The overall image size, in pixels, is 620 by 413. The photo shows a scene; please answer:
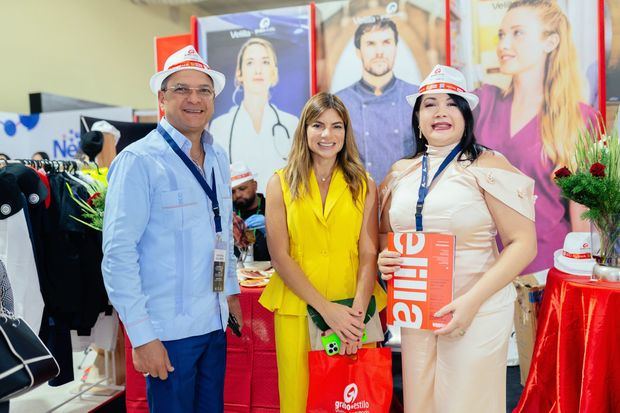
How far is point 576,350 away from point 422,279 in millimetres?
1071

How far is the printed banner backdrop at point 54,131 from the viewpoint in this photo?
220 inches

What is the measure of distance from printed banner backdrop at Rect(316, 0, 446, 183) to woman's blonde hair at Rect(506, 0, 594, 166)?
62 cm

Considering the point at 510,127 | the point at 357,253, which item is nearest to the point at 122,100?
the point at 510,127

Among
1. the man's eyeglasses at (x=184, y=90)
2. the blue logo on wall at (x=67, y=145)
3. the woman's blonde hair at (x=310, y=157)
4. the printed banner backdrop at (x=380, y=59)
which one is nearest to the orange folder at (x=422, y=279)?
the woman's blonde hair at (x=310, y=157)

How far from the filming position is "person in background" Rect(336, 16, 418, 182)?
3.68 metres

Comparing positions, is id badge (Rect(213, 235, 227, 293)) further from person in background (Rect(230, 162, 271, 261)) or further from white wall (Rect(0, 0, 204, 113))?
white wall (Rect(0, 0, 204, 113))

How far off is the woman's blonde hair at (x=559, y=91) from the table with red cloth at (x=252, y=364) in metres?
2.25

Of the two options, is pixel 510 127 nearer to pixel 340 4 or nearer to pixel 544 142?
pixel 544 142

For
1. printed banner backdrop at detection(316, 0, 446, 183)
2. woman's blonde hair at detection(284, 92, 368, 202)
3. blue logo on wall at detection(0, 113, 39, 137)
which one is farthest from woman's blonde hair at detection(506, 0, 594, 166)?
blue logo on wall at detection(0, 113, 39, 137)

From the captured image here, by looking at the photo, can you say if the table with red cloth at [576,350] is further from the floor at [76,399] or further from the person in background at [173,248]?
the person in background at [173,248]

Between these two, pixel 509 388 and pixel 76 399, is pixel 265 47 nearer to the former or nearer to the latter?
pixel 76 399

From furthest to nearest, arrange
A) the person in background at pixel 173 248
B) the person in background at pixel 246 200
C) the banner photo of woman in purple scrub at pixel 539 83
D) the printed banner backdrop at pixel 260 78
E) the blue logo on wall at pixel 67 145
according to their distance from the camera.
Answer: the blue logo on wall at pixel 67 145
the printed banner backdrop at pixel 260 78
the banner photo of woman in purple scrub at pixel 539 83
the person in background at pixel 246 200
the person in background at pixel 173 248

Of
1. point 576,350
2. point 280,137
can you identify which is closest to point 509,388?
point 576,350

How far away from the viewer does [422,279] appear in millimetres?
1781
